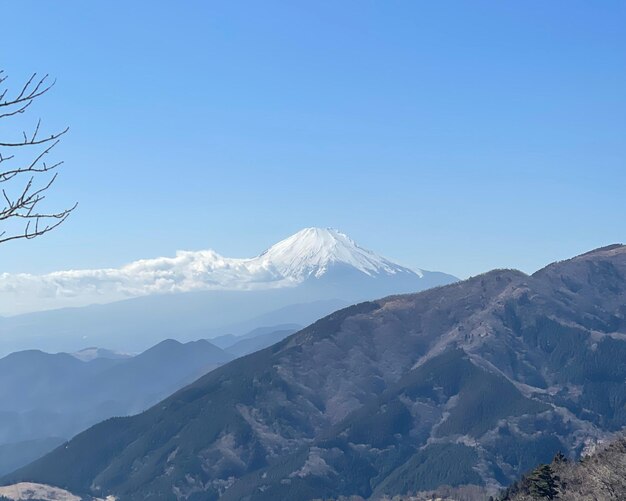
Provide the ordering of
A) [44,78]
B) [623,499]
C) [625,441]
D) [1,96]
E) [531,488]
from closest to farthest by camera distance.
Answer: [1,96]
[44,78]
[623,499]
[531,488]
[625,441]

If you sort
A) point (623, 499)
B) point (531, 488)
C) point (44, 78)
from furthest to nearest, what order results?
point (531, 488)
point (623, 499)
point (44, 78)

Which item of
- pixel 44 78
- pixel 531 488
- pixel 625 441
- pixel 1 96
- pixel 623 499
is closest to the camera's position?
pixel 1 96

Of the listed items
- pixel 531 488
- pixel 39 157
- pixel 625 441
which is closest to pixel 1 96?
pixel 39 157

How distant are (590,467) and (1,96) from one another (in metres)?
176

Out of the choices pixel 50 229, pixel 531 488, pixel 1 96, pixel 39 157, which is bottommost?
pixel 531 488

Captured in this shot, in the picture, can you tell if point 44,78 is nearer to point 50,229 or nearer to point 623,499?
point 50,229

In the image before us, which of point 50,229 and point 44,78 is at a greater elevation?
point 44,78

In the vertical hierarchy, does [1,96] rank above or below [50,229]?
above

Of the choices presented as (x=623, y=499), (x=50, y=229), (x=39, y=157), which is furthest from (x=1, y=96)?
(x=623, y=499)

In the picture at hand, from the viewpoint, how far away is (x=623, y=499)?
14300 centimetres

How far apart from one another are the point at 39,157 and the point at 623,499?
142 metres

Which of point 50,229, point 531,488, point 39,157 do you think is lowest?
point 531,488

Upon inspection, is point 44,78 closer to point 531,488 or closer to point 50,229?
point 50,229

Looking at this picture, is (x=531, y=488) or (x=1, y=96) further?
(x=531, y=488)
